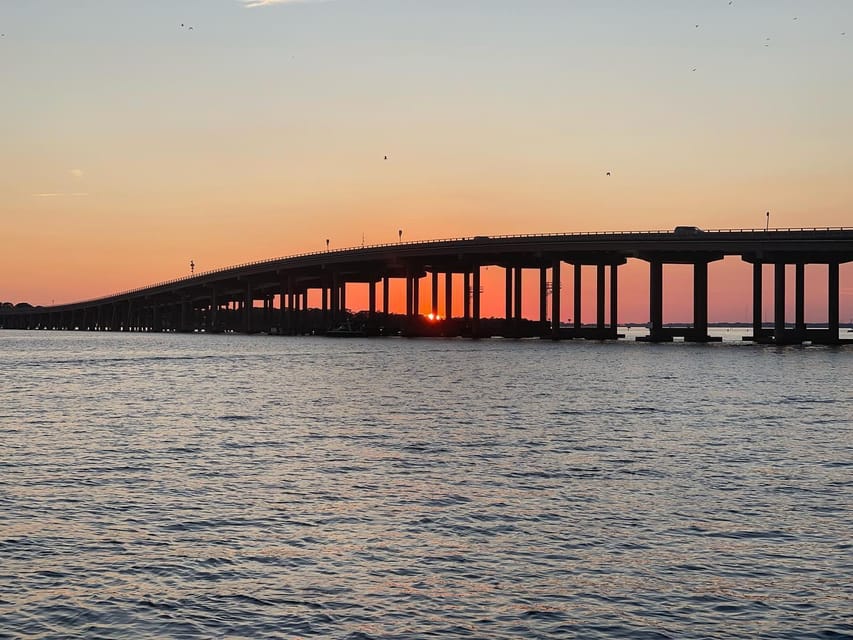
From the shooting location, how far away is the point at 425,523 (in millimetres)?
23781

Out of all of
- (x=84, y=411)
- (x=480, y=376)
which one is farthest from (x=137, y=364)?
(x=84, y=411)

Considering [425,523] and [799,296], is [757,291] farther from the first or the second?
[425,523]

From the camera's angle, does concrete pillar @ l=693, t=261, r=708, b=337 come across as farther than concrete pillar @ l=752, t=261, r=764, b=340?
Yes

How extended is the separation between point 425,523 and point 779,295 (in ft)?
554

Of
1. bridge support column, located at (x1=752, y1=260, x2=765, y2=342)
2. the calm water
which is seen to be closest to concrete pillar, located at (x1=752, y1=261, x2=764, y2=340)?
bridge support column, located at (x1=752, y1=260, x2=765, y2=342)

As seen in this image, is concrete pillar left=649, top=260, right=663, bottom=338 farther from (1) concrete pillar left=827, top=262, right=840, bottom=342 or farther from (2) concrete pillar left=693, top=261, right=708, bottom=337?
(1) concrete pillar left=827, top=262, right=840, bottom=342

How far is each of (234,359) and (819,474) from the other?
325 feet

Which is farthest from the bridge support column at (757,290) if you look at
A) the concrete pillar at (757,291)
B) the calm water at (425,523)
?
the calm water at (425,523)

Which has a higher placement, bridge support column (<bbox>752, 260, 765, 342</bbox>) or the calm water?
bridge support column (<bbox>752, 260, 765, 342</bbox>)

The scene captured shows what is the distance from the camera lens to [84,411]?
2120 inches

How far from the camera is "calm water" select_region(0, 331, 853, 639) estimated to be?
1670 cm

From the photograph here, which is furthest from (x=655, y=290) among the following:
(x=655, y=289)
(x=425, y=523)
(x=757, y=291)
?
(x=425, y=523)

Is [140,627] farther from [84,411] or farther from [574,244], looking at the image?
[574,244]

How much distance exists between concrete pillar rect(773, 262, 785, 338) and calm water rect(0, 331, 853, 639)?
130 metres
